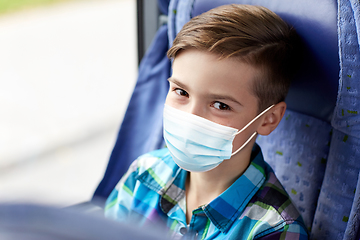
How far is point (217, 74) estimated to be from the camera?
0.77m

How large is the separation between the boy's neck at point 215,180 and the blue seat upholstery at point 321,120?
0.15 m

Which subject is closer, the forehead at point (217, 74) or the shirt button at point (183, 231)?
the forehead at point (217, 74)

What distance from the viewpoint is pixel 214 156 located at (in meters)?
0.84

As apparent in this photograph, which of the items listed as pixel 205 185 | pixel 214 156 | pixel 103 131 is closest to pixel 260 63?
pixel 214 156

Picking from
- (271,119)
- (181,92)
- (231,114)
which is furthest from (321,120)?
(181,92)

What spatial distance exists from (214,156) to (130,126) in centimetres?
53

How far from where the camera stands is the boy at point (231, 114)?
0.78 m

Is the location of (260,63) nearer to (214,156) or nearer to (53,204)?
(214,156)

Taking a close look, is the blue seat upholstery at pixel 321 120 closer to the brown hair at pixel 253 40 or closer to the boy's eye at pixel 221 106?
the brown hair at pixel 253 40

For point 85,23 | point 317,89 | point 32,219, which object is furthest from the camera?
point 85,23

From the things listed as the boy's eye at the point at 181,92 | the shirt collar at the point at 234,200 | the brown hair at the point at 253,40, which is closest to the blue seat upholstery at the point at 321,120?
the brown hair at the point at 253,40

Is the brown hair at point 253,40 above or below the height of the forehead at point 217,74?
above

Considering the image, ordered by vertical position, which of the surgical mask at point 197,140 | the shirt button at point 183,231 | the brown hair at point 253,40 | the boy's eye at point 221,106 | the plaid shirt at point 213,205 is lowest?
the shirt button at point 183,231

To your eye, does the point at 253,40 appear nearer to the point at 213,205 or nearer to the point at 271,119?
the point at 271,119
